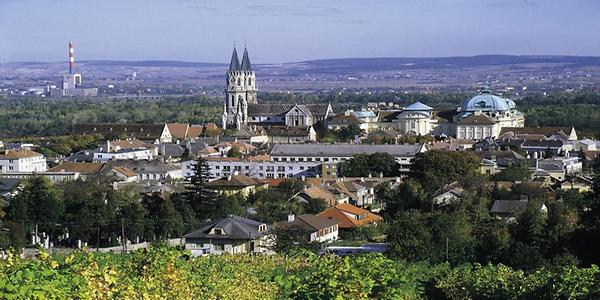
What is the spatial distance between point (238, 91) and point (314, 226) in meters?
43.9

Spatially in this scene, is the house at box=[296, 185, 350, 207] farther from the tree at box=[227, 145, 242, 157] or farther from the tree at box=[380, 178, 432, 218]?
the tree at box=[227, 145, 242, 157]

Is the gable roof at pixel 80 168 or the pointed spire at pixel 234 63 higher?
the pointed spire at pixel 234 63

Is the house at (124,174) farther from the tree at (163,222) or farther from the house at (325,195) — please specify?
the tree at (163,222)

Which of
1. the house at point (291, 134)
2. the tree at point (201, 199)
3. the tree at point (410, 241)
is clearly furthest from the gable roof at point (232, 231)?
the house at point (291, 134)

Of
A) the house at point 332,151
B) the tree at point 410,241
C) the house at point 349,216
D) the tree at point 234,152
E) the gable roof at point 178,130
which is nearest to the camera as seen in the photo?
the tree at point 410,241

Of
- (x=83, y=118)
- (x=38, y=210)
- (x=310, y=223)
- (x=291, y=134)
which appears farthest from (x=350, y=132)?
(x=310, y=223)

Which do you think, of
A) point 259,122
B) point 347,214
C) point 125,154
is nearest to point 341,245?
point 347,214

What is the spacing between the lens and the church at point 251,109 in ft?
206

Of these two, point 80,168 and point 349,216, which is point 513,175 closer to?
point 349,216

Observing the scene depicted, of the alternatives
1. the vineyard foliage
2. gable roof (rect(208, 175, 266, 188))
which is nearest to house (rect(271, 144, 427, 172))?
gable roof (rect(208, 175, 266, 188))

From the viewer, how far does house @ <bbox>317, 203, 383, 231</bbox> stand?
83.6 feet

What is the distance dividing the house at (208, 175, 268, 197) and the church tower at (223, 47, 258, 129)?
30910mm

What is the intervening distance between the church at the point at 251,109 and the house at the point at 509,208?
3347cm

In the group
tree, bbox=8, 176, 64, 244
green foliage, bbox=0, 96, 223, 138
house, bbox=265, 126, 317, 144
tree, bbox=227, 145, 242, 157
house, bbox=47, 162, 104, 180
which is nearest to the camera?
tree, bbox=8, 176, 64, 244
